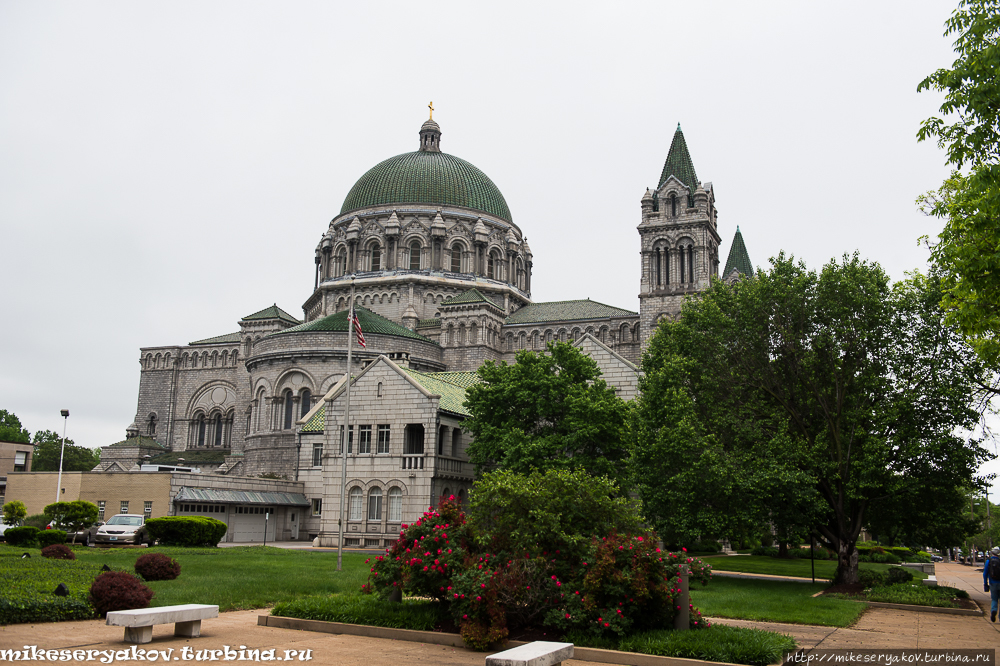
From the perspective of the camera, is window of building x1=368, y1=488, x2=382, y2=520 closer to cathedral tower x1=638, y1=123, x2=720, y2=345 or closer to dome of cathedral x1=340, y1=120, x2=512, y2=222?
cathedral tower x1=638, y1=123, x2=720, y2=345

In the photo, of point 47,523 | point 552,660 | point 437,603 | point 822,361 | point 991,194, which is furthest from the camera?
point 47,523

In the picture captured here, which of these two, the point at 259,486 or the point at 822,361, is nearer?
the point at 822,361

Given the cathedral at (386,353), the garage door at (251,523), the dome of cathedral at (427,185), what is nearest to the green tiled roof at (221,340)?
the cathedral at (386,353)

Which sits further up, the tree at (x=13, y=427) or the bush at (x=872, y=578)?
the tree at (x=13, y=427)

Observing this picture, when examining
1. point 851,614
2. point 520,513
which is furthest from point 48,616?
point 851,614

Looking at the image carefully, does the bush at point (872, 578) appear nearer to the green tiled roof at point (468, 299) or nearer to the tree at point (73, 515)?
the tree at point (73, 515)

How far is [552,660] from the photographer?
11.5 m

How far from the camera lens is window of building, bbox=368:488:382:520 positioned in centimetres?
4378

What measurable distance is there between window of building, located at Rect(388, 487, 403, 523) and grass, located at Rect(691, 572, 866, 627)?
63.4ft

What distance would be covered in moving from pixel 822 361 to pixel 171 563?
22.0m

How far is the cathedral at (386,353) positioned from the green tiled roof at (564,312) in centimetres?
29

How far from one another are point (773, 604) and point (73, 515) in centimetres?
2894

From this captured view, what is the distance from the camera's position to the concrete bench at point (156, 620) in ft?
40.9

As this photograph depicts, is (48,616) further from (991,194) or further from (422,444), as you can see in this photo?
(422,444)
